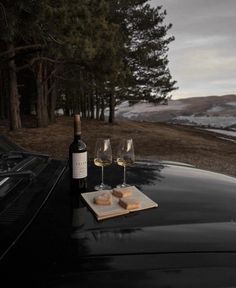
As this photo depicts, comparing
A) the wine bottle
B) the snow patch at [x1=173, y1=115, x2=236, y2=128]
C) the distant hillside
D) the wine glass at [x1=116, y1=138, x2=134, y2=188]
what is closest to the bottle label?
the wine bottle

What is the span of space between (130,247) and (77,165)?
0.79m

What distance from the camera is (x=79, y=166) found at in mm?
2000

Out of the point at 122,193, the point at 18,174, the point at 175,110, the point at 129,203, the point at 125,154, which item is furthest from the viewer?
the point at 175,110

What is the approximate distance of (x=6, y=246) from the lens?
1.28 meters

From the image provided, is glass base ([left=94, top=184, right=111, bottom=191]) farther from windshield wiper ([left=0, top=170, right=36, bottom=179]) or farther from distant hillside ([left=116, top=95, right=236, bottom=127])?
distant hillside ([left=116, top=95, right=236, bottom=127])

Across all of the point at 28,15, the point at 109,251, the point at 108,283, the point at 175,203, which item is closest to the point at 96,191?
the point at 175,203

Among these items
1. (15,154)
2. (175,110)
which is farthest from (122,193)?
(175,110)

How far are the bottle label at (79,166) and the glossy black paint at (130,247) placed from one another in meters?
0.15

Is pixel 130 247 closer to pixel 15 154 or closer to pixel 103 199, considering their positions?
pixel 103 199

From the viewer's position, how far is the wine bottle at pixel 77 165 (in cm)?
193

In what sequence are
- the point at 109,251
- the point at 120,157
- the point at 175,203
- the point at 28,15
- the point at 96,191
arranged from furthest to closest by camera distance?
the point at 28,15, the point at 120,157, the point at 96,191, the point at 175,203, the point at 109,251

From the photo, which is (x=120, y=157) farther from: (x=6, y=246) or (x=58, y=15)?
(x=58, y=15)

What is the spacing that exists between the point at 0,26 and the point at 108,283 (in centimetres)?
886

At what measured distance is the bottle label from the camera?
1952 mm
